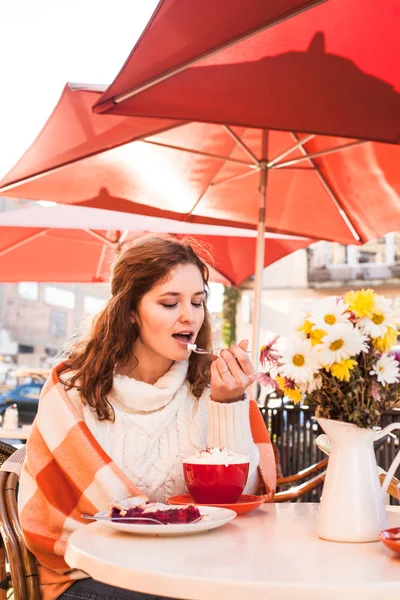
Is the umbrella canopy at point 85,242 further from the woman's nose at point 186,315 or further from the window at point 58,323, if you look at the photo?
the window at point 58,323

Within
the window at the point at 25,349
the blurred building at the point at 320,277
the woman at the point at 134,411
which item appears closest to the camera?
the woman at the point at 134,411

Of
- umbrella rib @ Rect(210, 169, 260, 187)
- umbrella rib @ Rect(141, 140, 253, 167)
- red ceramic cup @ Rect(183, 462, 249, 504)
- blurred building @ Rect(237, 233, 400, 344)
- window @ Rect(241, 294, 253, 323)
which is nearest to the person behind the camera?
red ceramic cup @ Rect(183, 462, 249, 504)

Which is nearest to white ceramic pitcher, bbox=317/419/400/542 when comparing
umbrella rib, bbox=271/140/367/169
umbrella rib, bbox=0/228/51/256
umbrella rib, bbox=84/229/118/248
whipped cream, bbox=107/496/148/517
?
whipped cream, bbox=107/496/148/517

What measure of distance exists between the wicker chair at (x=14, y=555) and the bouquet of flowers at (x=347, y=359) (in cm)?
86

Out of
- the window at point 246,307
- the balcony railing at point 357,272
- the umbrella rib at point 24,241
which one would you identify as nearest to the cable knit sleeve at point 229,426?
the umbrella rib at point 24,241

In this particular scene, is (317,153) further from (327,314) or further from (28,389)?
(28,389)

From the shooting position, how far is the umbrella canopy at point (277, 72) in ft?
10.3

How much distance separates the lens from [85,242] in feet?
29.2

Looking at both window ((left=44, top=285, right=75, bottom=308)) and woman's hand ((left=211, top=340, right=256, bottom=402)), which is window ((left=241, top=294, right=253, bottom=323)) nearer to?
window ((left=44, top=285, right=75, bottom=308))

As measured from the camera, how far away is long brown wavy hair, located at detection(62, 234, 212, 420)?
2343mm

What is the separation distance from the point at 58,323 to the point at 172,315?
31.2 meters

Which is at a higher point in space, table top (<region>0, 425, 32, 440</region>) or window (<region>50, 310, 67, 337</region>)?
window (<region>50, 310, 67, 337</region>)

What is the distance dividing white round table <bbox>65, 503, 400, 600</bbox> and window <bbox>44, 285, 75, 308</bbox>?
31339mm

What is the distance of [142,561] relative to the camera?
1.37m
